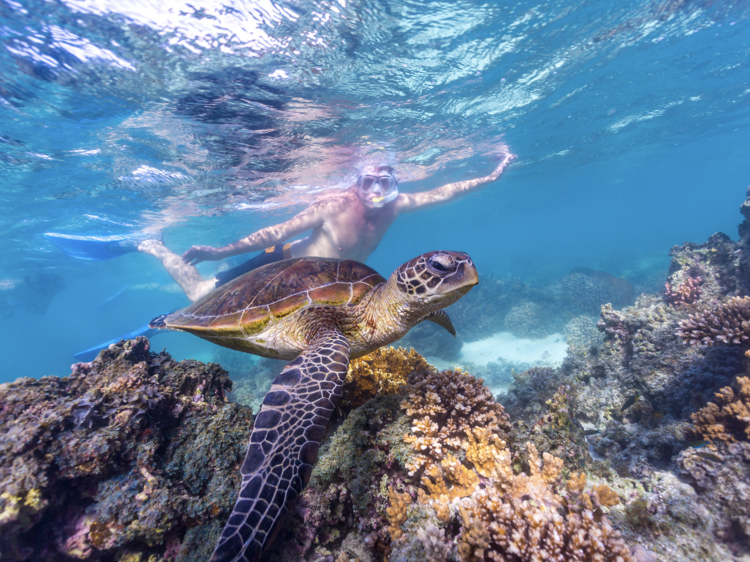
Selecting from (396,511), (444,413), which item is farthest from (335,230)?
(396,511)

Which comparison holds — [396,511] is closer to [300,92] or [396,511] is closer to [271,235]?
[300,92]

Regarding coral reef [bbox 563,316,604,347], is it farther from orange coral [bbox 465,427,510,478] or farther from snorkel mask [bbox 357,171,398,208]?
orange coral [bbox 465,427,510,478]

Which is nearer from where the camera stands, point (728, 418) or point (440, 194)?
point (728, 418)

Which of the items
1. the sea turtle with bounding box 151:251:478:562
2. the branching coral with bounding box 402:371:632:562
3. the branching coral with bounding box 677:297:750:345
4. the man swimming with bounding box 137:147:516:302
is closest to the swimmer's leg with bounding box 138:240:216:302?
the man swimming with bounding box 137:147:516:302

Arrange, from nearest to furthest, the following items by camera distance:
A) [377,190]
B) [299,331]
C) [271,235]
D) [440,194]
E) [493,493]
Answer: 1. [493,493]
2. [299,331]
3. [271,235]
4. [377,190]
5. [440,194]

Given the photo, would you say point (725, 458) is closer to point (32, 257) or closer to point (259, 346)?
point (259, 346)

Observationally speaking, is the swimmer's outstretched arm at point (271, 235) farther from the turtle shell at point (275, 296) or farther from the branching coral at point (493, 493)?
the branching coral at point (493, 493)

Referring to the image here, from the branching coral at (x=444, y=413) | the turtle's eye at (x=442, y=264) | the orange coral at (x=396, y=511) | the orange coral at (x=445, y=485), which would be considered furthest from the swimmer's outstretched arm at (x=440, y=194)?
the orange coral at (x=396, y=511)

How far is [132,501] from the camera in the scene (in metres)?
1.68

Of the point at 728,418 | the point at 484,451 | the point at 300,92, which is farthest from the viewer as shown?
the point at 300,92

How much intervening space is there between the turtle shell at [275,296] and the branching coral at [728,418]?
10.2ft

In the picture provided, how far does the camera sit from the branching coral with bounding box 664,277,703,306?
457cm

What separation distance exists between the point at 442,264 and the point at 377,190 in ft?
22.7

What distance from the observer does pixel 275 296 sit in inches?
119
